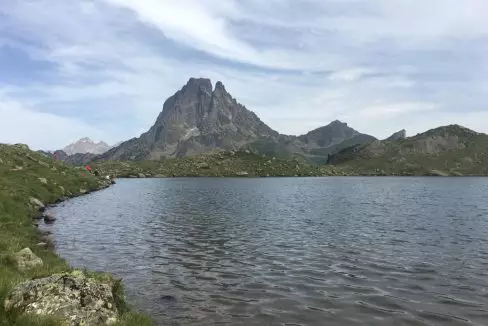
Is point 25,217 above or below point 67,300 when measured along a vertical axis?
below

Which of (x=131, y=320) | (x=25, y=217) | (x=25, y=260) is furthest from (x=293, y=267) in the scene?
(x=25, y=217)

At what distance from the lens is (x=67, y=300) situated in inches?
600

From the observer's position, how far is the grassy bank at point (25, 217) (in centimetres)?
1686

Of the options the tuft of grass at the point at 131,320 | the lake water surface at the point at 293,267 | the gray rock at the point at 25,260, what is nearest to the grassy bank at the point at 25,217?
the tuft of grass at the point at 131,320

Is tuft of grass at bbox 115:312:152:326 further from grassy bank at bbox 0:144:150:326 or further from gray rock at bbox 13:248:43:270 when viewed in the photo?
gray rock at bbox 13:248:43:270

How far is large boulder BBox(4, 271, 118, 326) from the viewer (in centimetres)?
1459

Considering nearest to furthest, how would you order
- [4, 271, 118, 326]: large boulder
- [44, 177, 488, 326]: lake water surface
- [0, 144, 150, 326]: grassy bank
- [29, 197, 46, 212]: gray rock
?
1. [4, 271, 118, 326]: large boulder
2. [0, 144, 150, 326]: grassy bank
3. [44, 177, 488, 326]: lake water surface
4. [29, 197, 46, 212]: gray rock

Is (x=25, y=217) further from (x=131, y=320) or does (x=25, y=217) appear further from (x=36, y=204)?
(x=131, y=320)

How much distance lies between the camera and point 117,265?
32.8 m

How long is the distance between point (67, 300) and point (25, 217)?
3480cm

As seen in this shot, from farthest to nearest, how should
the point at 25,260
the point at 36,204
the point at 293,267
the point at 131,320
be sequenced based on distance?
the point at 36,204, the point at 293,267, the point at 25,260, the point at 131,320

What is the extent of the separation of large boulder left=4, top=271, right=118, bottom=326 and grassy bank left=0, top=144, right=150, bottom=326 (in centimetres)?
54

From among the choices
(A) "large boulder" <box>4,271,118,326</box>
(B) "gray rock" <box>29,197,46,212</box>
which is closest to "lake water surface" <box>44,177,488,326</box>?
(A) "large boulder" <box>4,271,118,326</box>

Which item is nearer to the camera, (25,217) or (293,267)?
(293,267)
